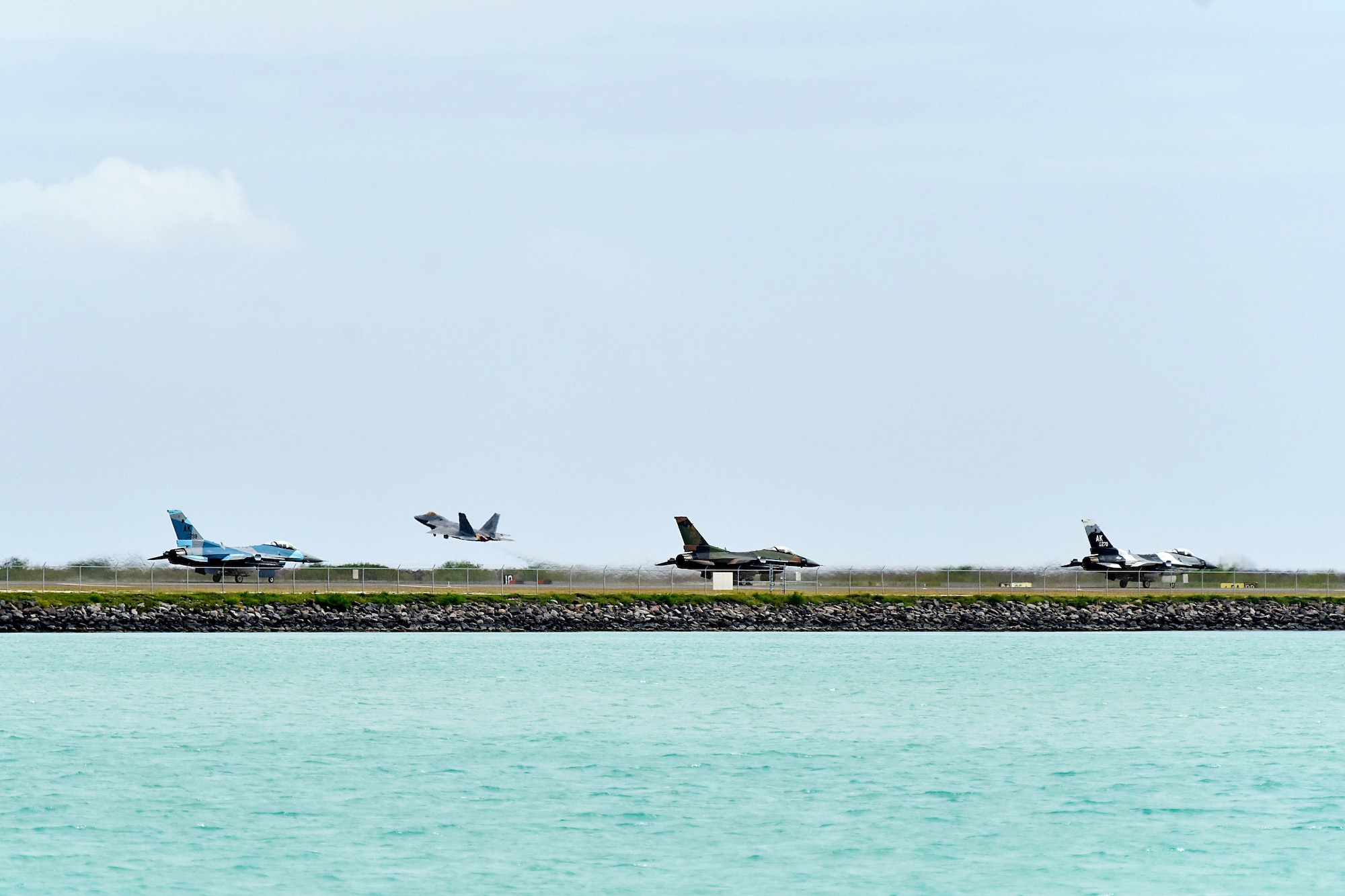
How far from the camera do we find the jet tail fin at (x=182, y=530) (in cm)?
10688

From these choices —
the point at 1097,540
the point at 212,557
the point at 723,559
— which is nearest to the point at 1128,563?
the point at 1097,540

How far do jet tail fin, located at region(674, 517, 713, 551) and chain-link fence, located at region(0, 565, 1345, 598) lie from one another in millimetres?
5648

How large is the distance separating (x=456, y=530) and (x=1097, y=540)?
53004mm

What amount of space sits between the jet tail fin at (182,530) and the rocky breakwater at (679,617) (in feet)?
73.8

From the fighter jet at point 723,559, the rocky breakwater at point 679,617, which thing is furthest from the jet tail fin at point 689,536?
the rocky breakwater at point 679,617

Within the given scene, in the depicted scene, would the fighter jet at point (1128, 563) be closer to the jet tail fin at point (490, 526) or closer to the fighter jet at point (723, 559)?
the fighter jet at point (723, 559)

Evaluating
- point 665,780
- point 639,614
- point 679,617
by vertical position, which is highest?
point 639,614

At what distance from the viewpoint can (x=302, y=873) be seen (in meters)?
23.8

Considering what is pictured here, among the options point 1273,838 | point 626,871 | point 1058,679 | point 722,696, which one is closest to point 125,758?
point 626,871

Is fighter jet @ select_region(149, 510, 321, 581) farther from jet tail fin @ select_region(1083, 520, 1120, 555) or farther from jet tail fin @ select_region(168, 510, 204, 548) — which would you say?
jet tail fin @ select_region(1083, 520, 1120, 555)

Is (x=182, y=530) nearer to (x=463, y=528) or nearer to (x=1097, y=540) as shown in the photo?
(x=463, y=528)

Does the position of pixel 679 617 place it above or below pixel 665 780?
above

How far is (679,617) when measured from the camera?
8962 cm

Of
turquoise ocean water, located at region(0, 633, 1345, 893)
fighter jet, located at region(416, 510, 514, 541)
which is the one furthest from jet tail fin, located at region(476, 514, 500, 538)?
turquoise ocean water, located at region(0, 633, 1345, 893)
